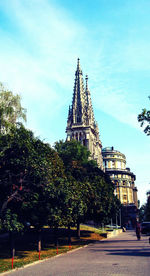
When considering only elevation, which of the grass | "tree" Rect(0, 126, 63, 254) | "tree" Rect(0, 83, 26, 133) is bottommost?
the grass

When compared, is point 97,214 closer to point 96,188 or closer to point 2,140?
point 96,188

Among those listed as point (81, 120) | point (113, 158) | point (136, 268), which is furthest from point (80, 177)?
point (113, 158)

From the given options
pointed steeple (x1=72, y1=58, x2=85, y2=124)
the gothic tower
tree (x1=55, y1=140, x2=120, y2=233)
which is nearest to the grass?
tree (x1=55, y1=140, x2=120, y2=233)

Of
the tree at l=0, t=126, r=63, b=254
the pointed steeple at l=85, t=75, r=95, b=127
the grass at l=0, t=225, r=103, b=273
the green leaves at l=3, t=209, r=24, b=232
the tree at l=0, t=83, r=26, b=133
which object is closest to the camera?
the green leaves at l=3, t=209, r=24, b=232

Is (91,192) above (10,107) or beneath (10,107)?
beneath

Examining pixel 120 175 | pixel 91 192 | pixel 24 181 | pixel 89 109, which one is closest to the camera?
pixel 24 181

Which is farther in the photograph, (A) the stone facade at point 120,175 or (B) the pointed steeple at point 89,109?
(A) the stone facade at point 120,175

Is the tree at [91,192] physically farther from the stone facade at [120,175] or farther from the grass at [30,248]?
the stone facade at [120,175]

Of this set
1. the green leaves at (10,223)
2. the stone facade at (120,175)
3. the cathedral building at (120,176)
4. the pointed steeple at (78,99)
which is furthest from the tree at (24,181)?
the stone facade at (120,175)

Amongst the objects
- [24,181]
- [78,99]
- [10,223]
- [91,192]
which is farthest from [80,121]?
[10,223]

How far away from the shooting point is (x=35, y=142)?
22.4 m

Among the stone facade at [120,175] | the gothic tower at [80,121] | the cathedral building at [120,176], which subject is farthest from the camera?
the stone facade at [120,175]

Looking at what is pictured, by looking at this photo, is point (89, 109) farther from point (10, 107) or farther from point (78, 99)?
point (10, 107)

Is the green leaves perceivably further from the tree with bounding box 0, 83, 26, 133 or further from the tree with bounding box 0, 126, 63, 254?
the tree with bounding box 0, 83, 26, 133
